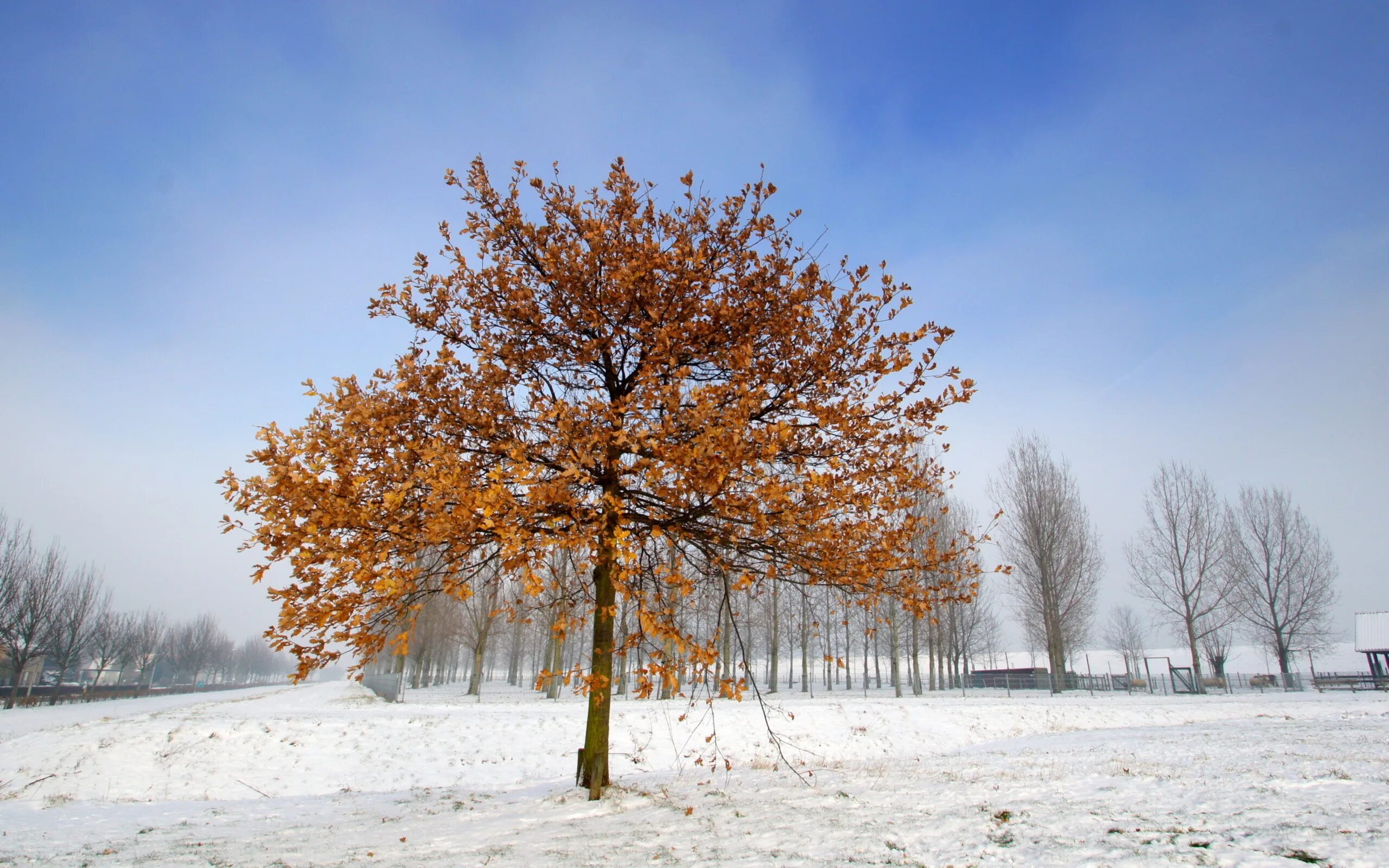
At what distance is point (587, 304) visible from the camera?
21.9 ft

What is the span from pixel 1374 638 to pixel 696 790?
47.9m

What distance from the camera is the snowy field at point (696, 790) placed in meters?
4.77

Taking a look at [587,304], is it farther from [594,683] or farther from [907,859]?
[907,859]

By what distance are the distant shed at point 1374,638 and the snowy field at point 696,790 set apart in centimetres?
2568

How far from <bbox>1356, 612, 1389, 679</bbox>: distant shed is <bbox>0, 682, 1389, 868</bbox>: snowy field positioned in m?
25.7

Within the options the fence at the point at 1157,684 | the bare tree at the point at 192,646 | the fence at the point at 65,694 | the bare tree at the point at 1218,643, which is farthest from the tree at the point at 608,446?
the bare tree at the point at 192,646

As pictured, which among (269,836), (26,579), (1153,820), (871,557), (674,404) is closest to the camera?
(1153,820)

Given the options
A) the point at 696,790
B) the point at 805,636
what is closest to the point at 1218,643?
the point at 805,636

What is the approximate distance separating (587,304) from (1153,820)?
6.58m

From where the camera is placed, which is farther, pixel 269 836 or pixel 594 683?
pixel 269 836

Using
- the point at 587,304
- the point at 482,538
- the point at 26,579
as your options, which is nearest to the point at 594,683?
the point at 482,538

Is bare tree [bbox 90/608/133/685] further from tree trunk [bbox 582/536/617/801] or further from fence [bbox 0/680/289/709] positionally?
tree trunk [bbox 582/536/617/801]

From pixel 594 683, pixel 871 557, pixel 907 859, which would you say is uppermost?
pixel 871 557

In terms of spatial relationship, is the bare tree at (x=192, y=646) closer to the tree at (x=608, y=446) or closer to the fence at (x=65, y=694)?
the fence at (x=65, y=694)
